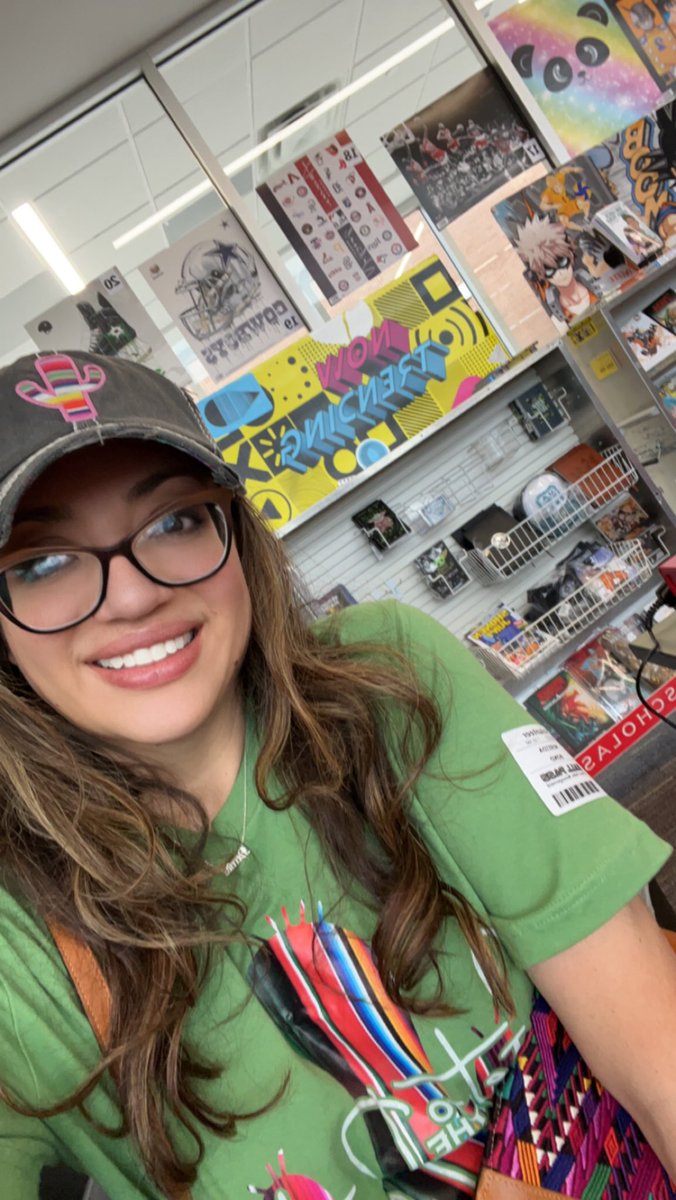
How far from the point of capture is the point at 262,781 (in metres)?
1.00

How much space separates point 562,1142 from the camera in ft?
2.80

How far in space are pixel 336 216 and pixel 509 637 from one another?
1.65 meters

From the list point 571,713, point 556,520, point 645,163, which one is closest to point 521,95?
point 645,163

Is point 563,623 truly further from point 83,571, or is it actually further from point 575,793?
point 83,571

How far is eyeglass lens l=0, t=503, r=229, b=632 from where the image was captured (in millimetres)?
801

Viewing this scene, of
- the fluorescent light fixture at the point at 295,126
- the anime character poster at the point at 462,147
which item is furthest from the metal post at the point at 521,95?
the fluorescent light fixture at the point at 295,126

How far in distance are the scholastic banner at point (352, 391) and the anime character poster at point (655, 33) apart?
1.22m

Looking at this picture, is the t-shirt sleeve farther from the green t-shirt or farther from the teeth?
the teeth

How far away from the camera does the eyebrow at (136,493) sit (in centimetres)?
80

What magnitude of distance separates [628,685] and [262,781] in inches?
80.2

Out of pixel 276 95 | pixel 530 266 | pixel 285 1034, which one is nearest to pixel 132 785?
pixel 285 1034

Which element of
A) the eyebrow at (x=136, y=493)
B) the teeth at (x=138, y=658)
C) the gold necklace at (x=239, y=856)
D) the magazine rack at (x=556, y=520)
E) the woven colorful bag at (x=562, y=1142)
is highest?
the eyebrow at (x=136, y=493)

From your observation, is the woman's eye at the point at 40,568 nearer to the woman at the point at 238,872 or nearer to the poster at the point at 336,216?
the woman at the point at 238,872

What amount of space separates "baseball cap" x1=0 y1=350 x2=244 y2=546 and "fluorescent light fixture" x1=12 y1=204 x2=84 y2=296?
10.9 ft
